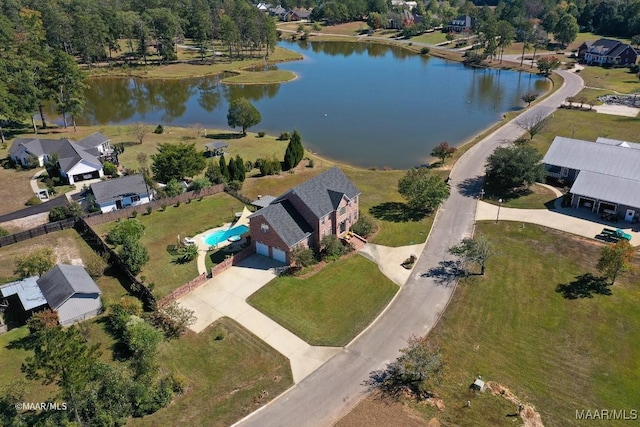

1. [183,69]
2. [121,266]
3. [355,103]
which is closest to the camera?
[121,266]

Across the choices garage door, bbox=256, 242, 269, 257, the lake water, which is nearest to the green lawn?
garage door, bbox=256, 242, 269, 257

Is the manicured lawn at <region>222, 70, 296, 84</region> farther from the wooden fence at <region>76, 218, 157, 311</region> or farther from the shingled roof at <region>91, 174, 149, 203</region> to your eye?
the wooden fence at <region>76, 218, 157, 311</region>

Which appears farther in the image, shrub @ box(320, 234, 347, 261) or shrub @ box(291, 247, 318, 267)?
shrub @ box(320, 234, 347, 261)

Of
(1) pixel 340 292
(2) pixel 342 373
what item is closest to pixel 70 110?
(1) pixel 340 292

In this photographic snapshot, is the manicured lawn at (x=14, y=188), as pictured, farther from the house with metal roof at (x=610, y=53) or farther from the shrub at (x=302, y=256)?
the house with metal roof at (x=610, y=53)

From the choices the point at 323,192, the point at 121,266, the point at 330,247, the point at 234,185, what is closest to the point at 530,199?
the point at 323,192

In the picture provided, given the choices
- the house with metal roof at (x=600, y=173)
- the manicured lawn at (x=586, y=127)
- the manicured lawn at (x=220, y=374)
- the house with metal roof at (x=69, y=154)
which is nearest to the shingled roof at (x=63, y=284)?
the manicured lawn at (x=220, y=374)

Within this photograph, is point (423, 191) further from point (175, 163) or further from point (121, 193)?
point (121, 193)
